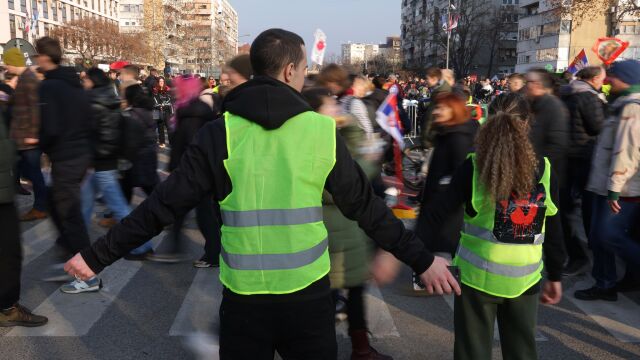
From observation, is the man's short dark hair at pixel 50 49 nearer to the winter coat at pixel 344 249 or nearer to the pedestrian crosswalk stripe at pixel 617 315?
the winter coat at pixel 344 249

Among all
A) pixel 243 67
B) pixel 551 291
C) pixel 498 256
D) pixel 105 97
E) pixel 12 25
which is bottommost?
pixel 551 291

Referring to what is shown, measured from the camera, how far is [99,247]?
234 cm

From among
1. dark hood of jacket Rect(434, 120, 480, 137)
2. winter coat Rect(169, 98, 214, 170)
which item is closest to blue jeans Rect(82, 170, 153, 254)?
winter coat Rect(169, 98, 214, 170)

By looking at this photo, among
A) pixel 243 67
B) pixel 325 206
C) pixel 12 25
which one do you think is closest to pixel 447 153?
pixel 325 206

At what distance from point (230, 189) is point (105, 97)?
13.8ft

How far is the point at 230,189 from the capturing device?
7.23ft

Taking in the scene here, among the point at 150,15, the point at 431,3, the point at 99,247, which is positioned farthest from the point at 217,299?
the point at 431,3

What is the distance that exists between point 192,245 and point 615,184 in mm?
4553

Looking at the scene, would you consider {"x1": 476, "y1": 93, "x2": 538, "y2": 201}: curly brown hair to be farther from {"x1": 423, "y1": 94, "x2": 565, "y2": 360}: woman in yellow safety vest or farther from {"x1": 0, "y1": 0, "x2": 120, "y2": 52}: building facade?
{"x1": 0, "y1": 0, "x2": 120, "y2": 52}: building facade

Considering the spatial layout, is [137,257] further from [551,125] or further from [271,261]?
[271,261]

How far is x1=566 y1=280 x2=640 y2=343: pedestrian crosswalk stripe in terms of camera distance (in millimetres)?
4551

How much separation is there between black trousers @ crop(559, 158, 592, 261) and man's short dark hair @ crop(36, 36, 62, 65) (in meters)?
4.89

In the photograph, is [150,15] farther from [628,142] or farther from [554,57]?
[628,142]

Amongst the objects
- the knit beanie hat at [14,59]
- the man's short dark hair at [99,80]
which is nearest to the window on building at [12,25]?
the knit beanie hat at [14,59]
